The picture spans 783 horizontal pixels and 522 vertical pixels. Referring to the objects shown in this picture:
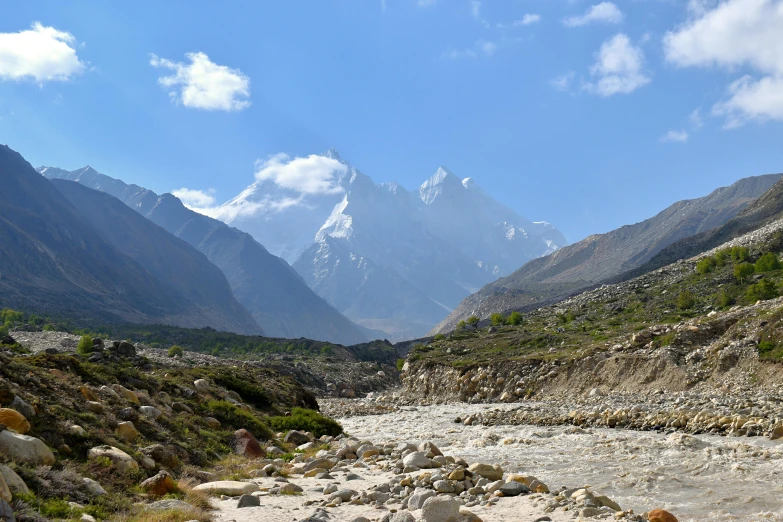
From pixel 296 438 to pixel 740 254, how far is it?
222 feet

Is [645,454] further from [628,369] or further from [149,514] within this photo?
[628,369]

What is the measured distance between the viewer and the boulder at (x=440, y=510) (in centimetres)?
1058

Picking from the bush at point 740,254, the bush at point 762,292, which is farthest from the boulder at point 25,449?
the bush at point 740,254

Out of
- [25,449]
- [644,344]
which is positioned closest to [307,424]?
[25,449]

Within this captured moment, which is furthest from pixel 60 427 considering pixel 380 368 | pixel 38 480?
pixel 380 368

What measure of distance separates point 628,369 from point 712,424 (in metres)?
19.6

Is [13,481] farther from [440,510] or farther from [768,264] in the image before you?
[768,264]

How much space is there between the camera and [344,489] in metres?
13.9

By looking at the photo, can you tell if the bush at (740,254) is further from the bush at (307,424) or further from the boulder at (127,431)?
the boulder at (127,431)

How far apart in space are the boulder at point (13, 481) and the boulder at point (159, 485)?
2.57 m

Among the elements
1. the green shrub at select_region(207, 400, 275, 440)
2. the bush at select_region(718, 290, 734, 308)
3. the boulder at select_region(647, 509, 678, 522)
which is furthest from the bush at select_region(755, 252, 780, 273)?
the boulder at select_region(647, 509, 678, 522)

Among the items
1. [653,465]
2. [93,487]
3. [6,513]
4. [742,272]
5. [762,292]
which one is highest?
[742,272]

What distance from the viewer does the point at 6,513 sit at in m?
8.21

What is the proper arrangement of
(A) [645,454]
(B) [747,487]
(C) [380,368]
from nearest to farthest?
(B) [747,487], (A) [645,454], (C) [380,368]
